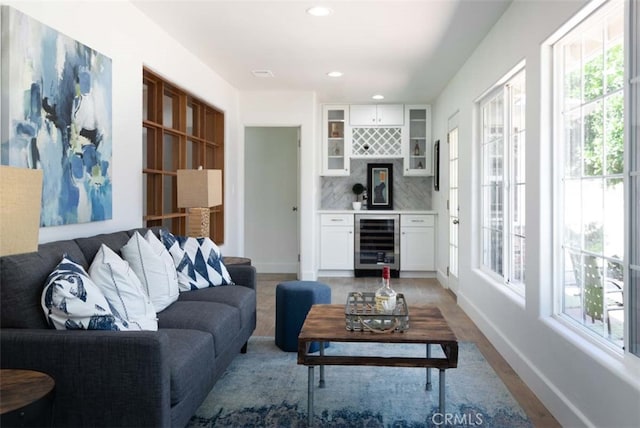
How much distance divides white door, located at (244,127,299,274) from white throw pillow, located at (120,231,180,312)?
4544 mm

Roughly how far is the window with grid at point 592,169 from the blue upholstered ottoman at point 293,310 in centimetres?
171

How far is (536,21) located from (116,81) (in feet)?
8.85

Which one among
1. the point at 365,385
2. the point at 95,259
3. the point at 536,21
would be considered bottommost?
the point at 365,385

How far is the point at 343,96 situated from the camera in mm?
6973

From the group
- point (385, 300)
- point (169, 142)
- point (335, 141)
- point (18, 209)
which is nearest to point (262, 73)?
point (169, 142)

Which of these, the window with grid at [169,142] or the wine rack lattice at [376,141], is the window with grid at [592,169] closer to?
the window with grid at [169,142]

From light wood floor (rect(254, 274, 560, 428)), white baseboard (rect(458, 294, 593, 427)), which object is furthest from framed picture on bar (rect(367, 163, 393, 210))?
white baseboard (rect(458, 294, 593, 427))

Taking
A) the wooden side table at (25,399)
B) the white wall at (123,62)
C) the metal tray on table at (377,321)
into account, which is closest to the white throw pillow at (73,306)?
the wooden side table at (25,399)

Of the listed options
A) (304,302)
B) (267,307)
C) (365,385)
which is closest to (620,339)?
(365,385)

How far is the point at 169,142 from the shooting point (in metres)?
4.77

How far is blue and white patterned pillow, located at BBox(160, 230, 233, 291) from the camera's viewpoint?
3.50 m

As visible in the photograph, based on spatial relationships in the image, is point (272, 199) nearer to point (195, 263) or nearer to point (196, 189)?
point (196, 189)

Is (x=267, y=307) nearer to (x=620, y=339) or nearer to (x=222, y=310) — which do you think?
(x=222, y=310)

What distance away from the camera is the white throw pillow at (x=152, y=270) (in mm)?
2953
